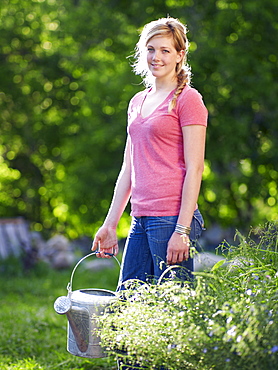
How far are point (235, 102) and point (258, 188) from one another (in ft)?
4.27

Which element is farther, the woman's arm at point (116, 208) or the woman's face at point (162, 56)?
the woman's arm at point (116, 208)

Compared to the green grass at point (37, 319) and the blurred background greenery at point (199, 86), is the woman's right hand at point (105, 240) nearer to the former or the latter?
the green grass at point (37, 319)

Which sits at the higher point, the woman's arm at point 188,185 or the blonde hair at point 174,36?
the blonde hair at point 174,36

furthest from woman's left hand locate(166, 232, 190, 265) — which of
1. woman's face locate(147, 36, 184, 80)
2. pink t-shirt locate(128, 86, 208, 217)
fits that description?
woman's face locate(147, 36, 184, 80)

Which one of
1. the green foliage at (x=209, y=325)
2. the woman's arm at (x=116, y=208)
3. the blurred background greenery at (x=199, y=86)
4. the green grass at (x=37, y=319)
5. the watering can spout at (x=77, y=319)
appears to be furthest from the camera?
the blurred background greenery at (x=199, y=86)

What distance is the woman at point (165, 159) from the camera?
2.45 meters

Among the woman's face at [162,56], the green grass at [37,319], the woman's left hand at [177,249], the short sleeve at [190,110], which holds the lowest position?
the green grass at [37,319]

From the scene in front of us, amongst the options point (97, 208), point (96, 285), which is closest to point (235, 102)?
point (97, 208)

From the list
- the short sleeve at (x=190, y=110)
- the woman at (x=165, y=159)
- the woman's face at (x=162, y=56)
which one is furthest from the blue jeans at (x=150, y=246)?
the woman's face at (x=162, y=56)

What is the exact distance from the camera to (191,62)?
8336 mm

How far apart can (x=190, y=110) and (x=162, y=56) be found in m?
0.27

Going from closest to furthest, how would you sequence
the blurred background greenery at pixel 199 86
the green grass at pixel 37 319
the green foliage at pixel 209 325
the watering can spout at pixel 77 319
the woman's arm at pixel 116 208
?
the green foliage at pixel 209 325, the watering can spout at pixel 77 319, the woman's arm at pixel 116 208, the green grass at pixel 37 319, the blurred background greenery at pixel 199 86

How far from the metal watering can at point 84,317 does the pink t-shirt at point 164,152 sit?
0.40m

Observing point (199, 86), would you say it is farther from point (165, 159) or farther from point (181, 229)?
point (181, 229)
